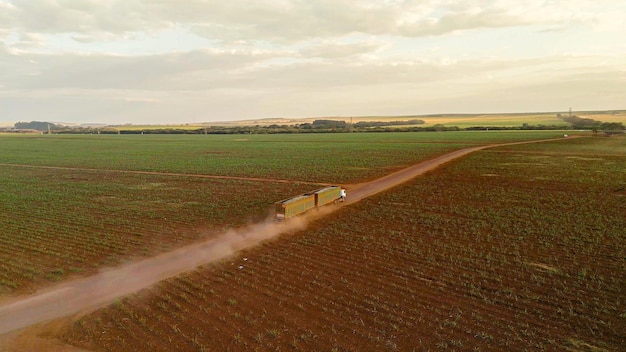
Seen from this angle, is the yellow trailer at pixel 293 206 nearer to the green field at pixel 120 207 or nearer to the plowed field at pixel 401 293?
the plowed field at pixel 401 293

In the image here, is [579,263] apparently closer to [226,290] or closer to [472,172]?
[226,290]

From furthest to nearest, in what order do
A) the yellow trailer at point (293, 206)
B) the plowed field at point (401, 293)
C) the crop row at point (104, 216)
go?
the yellow trailer at point (293, 206) < the crop row at point (104, 216) < the plowed field at point (401, 293)

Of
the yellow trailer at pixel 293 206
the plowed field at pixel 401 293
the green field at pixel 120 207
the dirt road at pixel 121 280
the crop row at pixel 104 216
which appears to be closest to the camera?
the plowed field at pixel 401 293

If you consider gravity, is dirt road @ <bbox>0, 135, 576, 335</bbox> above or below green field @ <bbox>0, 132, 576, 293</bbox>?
below

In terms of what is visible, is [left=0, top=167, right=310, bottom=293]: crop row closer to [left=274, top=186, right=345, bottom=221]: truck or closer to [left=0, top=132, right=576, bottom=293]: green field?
[left=0, top=132, right=576, bottom=293]: green field

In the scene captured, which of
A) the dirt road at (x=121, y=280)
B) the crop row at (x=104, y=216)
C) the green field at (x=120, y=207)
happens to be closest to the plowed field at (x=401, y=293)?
the dirt road at (x=121, y=280)

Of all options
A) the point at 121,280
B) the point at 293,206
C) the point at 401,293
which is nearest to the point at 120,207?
the point at 293,206

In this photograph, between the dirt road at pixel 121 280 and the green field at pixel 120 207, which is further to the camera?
the green field at pixel 120 207

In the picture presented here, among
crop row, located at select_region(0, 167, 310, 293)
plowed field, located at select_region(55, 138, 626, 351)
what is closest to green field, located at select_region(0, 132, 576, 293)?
crop row, located at select_region(0, 167, 310, 293)
